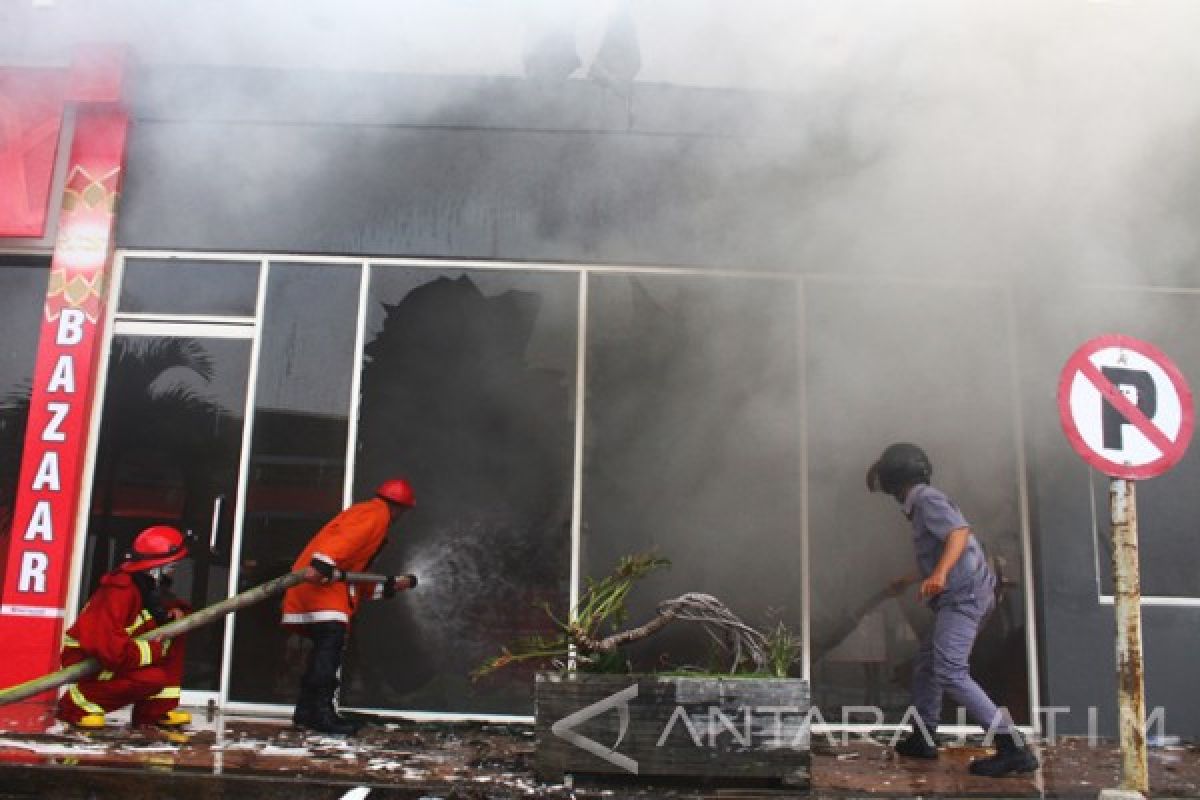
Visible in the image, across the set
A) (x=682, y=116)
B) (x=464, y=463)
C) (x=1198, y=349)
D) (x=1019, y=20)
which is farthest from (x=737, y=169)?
(x=1198, y=349)

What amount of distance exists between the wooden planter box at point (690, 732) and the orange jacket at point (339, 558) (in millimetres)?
1402

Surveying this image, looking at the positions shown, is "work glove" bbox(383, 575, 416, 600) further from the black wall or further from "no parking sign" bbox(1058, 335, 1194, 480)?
"no parking sign" bbox(1058, 335, 1194, 480)

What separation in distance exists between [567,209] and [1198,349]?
347 centimetres

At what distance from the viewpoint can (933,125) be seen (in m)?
4.76

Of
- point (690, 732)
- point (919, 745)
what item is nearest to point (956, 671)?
point (919, 745)

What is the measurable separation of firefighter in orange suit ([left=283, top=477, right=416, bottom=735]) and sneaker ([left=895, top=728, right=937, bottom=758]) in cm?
229

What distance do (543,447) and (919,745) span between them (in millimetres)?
2293

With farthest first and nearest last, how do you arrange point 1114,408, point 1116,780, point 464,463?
point 464,463 → point 1116,780 → point 1114,408

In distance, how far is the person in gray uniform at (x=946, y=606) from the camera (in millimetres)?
3809

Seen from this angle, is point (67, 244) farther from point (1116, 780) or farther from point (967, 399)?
point (1116, 780)

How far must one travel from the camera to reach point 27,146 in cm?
532

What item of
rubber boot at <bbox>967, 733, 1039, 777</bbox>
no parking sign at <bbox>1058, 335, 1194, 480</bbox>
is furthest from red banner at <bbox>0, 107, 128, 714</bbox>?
no parking sign at <bbox>1058, 335, 1194, 480</bbox>

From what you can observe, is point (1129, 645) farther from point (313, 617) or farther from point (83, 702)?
point (83, 702)

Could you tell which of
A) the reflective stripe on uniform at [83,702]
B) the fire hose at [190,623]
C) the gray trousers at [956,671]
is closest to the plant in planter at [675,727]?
the gray trousers at [956,671]
